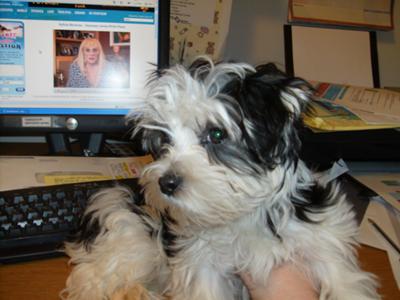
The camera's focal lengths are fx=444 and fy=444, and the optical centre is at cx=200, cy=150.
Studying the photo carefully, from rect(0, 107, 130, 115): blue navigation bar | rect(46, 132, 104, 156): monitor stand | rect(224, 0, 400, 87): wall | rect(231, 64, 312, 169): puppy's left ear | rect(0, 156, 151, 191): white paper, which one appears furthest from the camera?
rect(224, 0, 400, 87): wall

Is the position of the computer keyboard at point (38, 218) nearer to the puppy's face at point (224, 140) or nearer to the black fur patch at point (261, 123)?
the puppy's face at point (224, 140)

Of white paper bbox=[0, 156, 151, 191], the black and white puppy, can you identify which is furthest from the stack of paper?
white paper bbox=[0, 156, 151, 191]

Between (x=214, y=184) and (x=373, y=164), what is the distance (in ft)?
3.15

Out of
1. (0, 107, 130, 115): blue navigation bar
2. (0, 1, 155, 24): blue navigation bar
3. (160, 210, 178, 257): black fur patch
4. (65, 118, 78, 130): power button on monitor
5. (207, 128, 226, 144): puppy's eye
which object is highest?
(0, 1, 155, 24): blue navigation bar

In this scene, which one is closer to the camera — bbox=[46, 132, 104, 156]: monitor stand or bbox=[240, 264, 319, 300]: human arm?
bbox=[240, 264, 319, 300]: human arm

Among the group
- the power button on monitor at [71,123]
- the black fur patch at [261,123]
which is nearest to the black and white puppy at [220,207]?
the black fur patch at [261,123]

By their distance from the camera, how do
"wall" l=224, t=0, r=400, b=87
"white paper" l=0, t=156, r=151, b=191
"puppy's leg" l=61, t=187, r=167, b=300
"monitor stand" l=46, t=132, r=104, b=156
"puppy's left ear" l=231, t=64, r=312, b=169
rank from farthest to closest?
1. "wall" l=224, t=0, r=400, b=87
2. "monitor stand" l=46, t=132, r=104, b=156
3. "white paper" l=0, t=156, r=151, b=191
4. "puppy's leg" l=61, t=187, r=167, b=300
5. "puppy's left ear" l=231, t=64, r=312, b=169

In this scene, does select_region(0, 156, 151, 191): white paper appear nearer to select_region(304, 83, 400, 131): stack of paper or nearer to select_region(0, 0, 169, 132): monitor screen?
select_region(0, 0, 169, 132): monitor screen

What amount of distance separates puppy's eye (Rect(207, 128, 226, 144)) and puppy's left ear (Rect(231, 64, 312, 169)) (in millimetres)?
52

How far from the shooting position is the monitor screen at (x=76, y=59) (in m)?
1.45

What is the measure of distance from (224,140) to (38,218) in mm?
527

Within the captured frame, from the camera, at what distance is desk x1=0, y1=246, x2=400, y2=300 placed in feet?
3.09

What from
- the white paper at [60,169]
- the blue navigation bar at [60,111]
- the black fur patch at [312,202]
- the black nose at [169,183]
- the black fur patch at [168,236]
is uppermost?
the blue navigation bar at [60,111]

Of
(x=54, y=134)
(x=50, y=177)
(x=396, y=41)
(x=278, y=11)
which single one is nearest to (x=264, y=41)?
(x=278, y=11)
